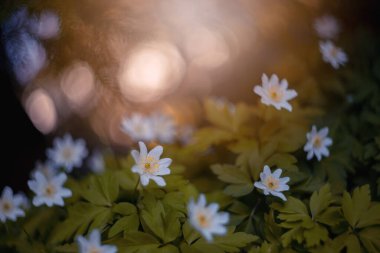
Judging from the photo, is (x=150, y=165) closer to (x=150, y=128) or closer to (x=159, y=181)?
(x=159, y=181)

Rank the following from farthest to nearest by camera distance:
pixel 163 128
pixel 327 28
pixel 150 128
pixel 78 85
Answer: pixel 78 85, pixel 327 28, pixel 163 128, pixel 150 128

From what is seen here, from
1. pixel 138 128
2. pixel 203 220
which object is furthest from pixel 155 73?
pixel 203 220

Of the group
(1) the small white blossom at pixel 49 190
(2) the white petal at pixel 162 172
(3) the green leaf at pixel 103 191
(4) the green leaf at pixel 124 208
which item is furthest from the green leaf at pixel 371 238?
(1) the small white blossom at pixel 49 190

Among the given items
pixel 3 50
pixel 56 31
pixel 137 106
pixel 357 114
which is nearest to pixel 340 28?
pixel 357 114

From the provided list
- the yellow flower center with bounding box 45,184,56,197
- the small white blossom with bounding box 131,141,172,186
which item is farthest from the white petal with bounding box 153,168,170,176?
the yellow flower center with bounding box 45,184,56,197

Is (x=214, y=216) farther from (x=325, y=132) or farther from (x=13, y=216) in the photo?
(x=13, y=216)

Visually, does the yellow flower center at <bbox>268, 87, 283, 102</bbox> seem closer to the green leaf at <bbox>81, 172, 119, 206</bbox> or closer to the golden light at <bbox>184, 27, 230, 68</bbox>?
the green leaf at <bbox>81, 172, 119, 206</bbox>

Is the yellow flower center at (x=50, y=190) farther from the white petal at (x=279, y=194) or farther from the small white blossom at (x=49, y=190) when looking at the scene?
the white petal at (x=279, y=194)
